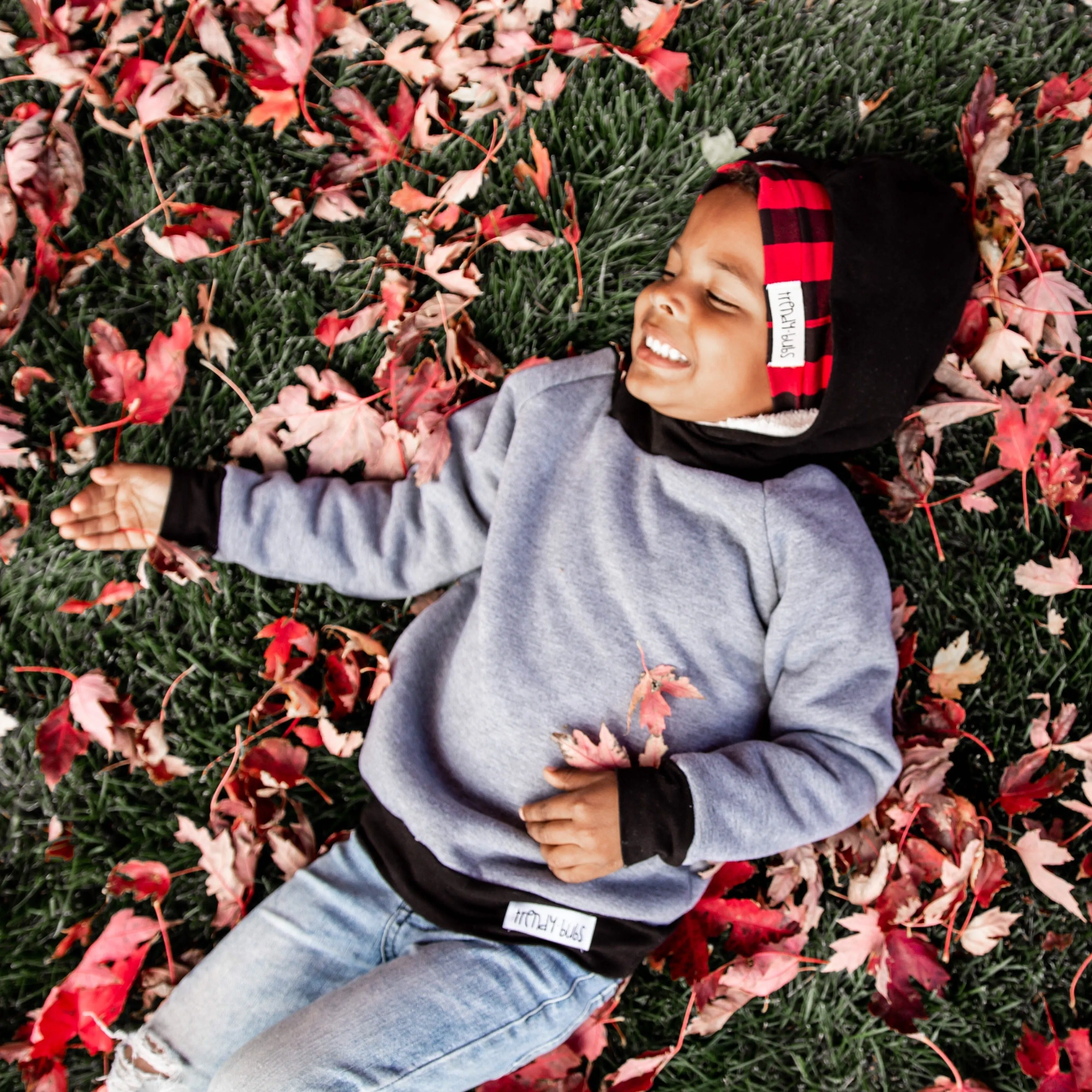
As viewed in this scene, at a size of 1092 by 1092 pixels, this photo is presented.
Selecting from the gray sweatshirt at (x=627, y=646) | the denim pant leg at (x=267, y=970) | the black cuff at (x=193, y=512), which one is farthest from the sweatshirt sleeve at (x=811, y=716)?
the black cuff at (x=193, y=512)

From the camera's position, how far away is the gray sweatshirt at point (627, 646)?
2029mm

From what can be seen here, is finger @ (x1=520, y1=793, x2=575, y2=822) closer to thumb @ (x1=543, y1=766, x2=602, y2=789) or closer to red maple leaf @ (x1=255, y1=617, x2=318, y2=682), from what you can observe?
thumb @ (x1=543, y1=766, x2=602, y2=789)

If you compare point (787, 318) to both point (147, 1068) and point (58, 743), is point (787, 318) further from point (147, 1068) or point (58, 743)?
point (147, 1068)

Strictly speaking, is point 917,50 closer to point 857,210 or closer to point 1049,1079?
point 857,210

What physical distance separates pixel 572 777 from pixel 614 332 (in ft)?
4.12

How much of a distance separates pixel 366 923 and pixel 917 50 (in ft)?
9.08

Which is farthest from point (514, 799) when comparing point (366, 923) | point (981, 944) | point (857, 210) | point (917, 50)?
point (917, 50)

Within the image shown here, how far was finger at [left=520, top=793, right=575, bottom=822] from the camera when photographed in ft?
6.56

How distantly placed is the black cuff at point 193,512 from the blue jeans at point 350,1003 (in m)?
0.90

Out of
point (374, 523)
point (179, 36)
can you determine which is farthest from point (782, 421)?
point (179, 36)

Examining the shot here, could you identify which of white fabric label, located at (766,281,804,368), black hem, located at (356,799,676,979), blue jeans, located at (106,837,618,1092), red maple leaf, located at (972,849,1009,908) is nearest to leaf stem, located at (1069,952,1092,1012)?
red maple leaf, located at (972,849,1009,908)

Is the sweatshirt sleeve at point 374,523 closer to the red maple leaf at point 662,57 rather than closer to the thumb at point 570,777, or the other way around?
the thumb at point 570,777

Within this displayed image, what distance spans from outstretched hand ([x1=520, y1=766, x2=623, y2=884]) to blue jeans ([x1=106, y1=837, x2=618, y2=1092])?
0.28 metres

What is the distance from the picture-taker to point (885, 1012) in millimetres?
2396
